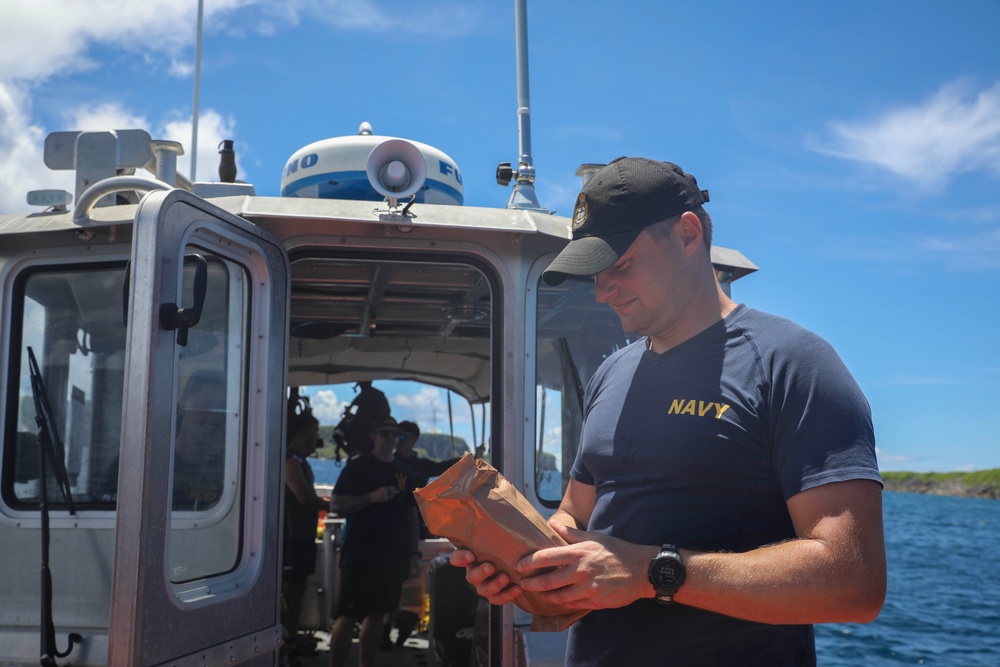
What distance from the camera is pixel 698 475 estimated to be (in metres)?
1.67

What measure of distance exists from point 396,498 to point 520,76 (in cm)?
274

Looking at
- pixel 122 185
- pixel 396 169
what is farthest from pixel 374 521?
pixel 122 185

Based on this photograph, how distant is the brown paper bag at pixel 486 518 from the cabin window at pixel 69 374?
212cm

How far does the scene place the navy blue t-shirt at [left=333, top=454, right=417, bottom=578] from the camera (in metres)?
5.60

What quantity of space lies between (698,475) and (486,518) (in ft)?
1.30

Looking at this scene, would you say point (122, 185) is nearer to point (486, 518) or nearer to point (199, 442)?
A: point (199, 442)

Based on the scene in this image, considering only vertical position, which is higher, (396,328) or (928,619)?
(396,328)

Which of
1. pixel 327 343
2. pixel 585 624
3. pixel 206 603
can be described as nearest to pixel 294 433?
pixel 327 343

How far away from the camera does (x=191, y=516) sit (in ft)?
10.3

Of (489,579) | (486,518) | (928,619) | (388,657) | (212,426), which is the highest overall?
(212,426)

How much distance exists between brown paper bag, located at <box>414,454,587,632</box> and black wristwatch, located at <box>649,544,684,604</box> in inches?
7.7

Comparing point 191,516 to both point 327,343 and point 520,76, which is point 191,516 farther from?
point 327,343

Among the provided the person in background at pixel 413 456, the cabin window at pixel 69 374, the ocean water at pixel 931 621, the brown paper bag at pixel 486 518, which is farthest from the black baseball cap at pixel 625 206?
the ocean water at pixel 931 621

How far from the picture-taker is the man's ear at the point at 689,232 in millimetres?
1883
